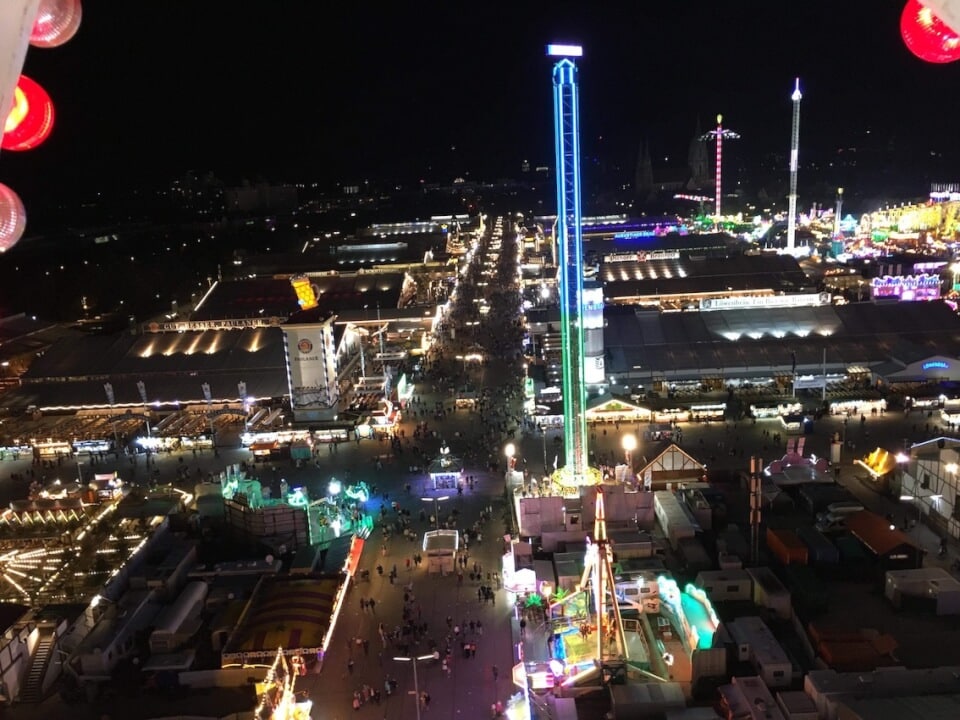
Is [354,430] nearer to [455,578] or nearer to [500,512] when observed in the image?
[500,512]

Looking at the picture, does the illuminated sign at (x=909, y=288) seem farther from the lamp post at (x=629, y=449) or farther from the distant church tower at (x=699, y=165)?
the distant church tower at (x=699, y=165)

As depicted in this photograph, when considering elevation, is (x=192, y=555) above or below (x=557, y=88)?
below

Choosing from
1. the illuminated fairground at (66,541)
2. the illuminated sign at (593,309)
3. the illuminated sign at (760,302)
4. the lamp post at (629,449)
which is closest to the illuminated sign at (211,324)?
the illuminated sign at (593,309)

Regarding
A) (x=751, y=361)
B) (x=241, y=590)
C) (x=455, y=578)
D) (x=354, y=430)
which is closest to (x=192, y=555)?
(x=241, y=590)

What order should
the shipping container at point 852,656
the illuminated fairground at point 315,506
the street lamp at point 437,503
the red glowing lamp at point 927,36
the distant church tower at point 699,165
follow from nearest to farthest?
the red glowing lamp at point 927,36 < the shipping container at point 852,656 < the illuminated fairground at point 315,506 < the street lamp at point 437,503 < the distant church tower at point 699,165

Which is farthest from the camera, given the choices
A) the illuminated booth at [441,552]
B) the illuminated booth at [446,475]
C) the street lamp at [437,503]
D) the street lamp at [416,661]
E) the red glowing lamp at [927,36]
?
the illuminated booth at [446,475]

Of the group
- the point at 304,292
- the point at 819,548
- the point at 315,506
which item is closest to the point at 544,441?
the point at 315,506
